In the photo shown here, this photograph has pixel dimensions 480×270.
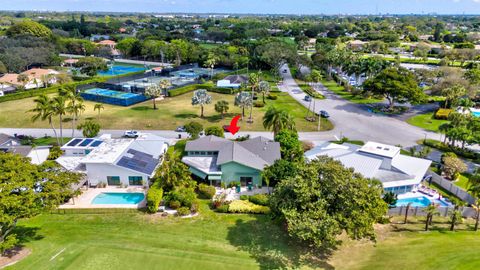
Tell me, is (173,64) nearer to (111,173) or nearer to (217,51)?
(217,51)

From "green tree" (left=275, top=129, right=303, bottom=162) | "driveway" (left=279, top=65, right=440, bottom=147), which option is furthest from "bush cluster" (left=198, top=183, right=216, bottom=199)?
"driveway" (left=279, top=65, right=440, bottom=147)

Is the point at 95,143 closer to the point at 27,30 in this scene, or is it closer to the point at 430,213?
the point at 430,213

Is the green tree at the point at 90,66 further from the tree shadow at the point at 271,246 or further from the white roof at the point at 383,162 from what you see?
the tree shadow at the point at 271,246

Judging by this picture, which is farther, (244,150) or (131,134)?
(131,134)

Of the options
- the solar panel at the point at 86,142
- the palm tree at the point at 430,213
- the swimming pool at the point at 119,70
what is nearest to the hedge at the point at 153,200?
the solar panel at the point at 86,142

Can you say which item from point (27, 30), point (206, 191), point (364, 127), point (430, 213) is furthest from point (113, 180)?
point (27, 30)

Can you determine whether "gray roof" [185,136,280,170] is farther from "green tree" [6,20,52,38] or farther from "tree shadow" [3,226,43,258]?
"green tree" [6,20,52,38]
